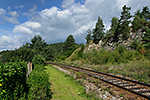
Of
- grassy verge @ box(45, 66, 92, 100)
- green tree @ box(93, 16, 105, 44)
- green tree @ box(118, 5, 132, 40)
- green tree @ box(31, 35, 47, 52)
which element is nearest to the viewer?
grassy verge @ box(45, 66, 92, 100)

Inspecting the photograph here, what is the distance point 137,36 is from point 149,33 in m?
2.79

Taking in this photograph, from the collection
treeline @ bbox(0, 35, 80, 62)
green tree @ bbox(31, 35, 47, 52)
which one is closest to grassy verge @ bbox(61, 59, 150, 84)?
treeline @ bbox(0, 35, 80, 62)

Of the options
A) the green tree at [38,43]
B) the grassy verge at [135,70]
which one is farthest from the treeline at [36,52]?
the grassy verge at [135,70]

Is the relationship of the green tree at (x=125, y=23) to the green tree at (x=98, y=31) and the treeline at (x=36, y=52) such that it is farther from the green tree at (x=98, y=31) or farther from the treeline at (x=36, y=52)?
the treeline at (x=36, y=52)

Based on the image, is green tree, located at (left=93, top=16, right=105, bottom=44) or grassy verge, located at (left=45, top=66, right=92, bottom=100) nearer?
grassy verge, located at (left=45, top=66, right=92, bottom=100)

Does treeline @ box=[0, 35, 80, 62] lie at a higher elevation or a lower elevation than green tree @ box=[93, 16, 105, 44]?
lower

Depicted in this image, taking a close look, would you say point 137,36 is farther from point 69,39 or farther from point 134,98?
point 69,39

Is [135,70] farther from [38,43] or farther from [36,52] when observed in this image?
[38,43]

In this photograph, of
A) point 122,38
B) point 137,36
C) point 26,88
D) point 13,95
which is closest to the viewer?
point 13,95

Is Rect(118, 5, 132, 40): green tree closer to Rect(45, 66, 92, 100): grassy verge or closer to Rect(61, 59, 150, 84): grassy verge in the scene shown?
Rect(61, 59, 150, 84): grassy verge

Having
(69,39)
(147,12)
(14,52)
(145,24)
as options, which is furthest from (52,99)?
(69,39)

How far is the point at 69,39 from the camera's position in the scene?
57500 millimetres

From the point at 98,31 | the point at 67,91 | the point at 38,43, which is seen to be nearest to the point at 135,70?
the point at 67,91

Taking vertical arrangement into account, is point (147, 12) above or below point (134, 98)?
above
